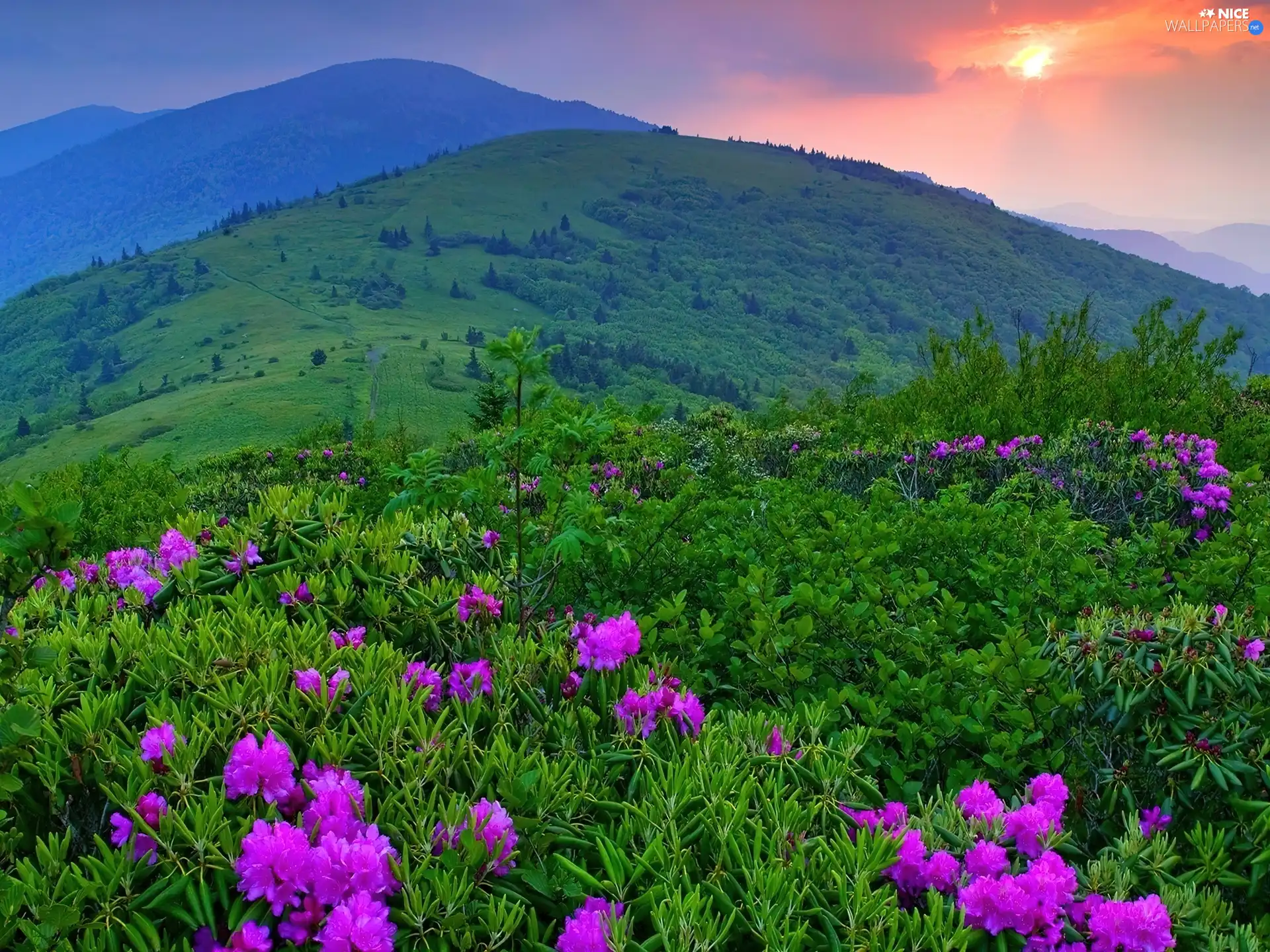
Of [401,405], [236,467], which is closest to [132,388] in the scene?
[401,405]

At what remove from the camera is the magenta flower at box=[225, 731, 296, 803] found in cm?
171

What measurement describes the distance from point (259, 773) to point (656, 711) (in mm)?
1042

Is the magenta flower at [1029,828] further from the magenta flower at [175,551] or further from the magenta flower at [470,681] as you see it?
the magenta flower at [175,551]

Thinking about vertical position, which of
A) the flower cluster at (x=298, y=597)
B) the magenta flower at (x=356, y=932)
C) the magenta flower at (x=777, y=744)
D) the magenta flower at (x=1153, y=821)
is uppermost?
the flower cluster at (x=298, y=597)

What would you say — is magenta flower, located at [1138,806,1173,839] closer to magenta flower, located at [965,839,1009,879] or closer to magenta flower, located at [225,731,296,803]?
magenta flower, located at [965,839,1009,879]

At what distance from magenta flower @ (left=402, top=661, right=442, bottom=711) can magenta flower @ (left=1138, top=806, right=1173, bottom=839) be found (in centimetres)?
193

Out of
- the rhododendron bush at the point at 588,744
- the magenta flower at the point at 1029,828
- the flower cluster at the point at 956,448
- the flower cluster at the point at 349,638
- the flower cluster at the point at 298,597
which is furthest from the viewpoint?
the flower cluster at the point at 956,448

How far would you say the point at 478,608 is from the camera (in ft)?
8.85

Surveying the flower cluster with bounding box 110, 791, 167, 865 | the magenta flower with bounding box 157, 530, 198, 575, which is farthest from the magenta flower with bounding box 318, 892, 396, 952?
the magenta flower with bounding box 157, 530, 198, 575

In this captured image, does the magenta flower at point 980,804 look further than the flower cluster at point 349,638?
No

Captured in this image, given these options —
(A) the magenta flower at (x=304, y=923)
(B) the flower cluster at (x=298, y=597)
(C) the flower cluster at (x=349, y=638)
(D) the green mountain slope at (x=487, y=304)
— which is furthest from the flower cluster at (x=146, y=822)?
(D) the green mountain slope at (x=487, y=304)

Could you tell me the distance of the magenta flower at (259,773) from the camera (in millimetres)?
1705

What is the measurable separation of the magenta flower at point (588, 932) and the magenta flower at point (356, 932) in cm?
32

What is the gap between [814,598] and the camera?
10.6ft
